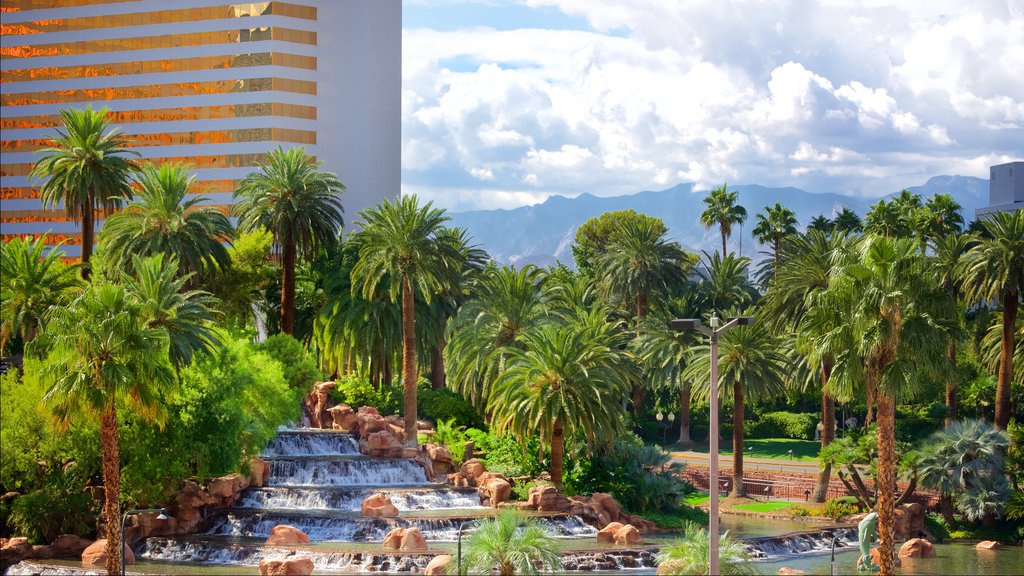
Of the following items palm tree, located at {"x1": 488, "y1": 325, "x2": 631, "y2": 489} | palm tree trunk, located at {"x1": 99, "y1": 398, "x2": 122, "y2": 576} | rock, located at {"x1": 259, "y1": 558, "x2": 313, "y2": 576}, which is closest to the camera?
palm tree trunk, located at {"x1": 99, "y1": 398, "x2": 122, "y2": 576}

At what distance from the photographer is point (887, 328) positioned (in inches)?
1359

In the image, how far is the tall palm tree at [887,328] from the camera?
34438 millimetres

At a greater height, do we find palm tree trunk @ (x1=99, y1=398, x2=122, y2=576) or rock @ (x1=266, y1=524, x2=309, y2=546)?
palm tree trunk @ (x1=99, y1=398, x2=122, y2=576)

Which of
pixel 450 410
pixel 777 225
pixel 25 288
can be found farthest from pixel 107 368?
pixel 777 225

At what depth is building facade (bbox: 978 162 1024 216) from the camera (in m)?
123

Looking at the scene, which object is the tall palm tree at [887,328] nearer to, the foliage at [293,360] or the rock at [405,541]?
the rock at [405,541]

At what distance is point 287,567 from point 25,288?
89.0 feet

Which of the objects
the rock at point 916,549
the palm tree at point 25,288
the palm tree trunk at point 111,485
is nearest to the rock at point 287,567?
the palm tree trunk at point 111,485

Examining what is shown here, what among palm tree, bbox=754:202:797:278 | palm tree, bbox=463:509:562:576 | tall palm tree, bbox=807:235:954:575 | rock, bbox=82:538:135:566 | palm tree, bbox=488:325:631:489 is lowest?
rock, bbox=82:538:135:566

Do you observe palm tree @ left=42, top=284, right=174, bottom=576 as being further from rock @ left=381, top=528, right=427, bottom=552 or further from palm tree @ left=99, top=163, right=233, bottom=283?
palm tree @ left=99, top=163, right=233, bottom=283

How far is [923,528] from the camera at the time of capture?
54.5 meters

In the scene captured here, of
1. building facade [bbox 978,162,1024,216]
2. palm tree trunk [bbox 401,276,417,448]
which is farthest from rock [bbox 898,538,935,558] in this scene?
building facade [bbox 978,162,1024,216]

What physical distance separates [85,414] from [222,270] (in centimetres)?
3389

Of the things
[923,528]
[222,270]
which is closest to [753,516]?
[923,528]
